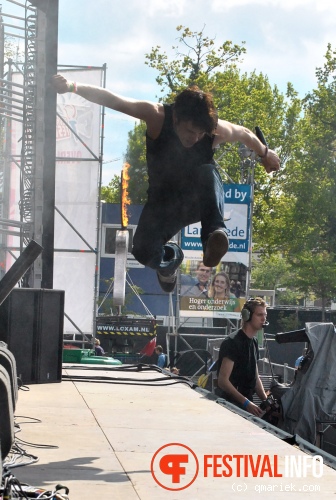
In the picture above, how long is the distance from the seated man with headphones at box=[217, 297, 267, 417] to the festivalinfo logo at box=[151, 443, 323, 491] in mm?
2243

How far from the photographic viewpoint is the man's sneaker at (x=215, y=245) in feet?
15.5

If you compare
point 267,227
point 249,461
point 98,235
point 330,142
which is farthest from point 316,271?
point 249,461

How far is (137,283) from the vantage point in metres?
30.6

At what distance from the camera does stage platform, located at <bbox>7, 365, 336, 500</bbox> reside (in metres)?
3.65

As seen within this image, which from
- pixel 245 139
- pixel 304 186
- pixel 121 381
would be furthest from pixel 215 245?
pixel 304 186

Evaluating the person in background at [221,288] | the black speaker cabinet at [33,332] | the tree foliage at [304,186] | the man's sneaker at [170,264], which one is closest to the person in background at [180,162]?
the man's sneaker at [170,264]

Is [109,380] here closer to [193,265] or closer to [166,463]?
[166,463]

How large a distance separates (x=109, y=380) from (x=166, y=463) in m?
4.06

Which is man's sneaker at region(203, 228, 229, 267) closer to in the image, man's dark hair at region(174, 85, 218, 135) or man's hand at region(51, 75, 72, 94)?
man's dark hair at region(174, 85, 218, 135)

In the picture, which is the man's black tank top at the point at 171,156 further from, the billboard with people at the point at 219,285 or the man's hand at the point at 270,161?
the billboard with people at the point at 219,285

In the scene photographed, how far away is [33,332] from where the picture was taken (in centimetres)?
809

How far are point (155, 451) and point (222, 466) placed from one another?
1.46 ft

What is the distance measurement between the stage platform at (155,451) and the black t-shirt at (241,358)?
314mm

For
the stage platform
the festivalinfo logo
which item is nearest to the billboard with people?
the stage platform
